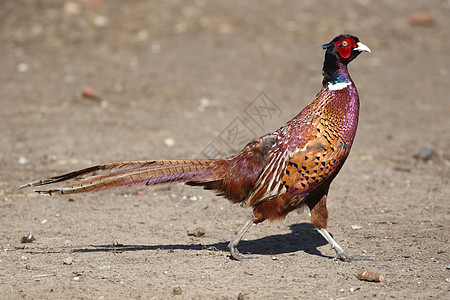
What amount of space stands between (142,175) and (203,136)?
380cm

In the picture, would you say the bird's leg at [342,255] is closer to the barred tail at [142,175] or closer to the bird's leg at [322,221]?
the bird's leg at [322,221]

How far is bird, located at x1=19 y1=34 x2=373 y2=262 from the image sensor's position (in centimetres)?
458

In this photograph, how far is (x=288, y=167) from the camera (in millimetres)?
4648

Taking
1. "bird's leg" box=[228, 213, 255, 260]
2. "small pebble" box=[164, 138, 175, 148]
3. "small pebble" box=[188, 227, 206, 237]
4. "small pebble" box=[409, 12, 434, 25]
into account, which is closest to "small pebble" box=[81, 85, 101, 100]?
"small pebble" box=[164, 138, 175, 148]

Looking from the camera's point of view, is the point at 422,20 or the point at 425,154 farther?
the point at 422,20

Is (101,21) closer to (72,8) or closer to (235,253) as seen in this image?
(72,8)

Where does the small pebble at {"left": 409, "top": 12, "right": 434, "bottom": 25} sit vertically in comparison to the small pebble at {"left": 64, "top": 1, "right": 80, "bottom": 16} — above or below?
above

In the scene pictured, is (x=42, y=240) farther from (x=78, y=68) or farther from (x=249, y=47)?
(x=249, y=47)

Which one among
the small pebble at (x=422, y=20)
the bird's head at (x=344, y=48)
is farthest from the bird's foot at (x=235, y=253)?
the small pebble at (x=422, y=20)

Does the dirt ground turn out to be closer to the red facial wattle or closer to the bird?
the bird

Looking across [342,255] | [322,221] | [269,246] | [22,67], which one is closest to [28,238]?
[269,246]

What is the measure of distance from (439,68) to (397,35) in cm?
175

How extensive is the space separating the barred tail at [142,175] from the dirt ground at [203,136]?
2.32 feet

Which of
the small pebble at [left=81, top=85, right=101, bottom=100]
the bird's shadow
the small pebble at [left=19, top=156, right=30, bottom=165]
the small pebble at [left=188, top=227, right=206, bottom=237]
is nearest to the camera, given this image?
the bird's shadow
